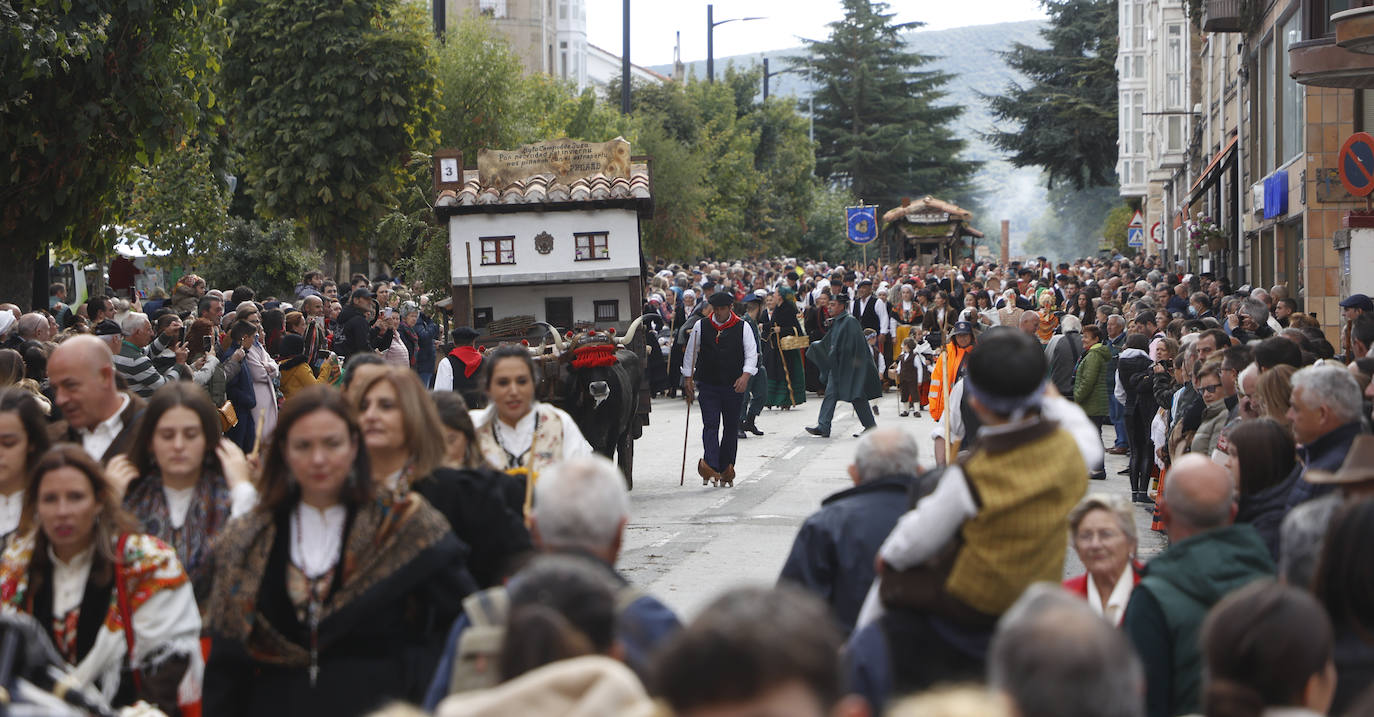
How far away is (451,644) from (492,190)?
14.5m

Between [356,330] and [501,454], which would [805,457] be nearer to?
[356,330]

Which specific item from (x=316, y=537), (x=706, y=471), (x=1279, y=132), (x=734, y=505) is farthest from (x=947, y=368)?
(x=1279, y=132)

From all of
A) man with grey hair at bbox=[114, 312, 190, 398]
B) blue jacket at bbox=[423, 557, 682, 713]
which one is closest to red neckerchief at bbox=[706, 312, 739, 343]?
man with grey hair at bbox=[114, 312, 190, 398]

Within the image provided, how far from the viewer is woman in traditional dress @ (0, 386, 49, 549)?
5.49m

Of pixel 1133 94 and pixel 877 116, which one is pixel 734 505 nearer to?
pixel 1133 94

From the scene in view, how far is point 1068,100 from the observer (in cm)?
6469

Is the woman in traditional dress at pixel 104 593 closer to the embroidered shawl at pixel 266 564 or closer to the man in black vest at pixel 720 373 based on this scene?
the embroidered shawl at pixel 266 564

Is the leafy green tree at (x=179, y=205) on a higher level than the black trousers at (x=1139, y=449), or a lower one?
higher

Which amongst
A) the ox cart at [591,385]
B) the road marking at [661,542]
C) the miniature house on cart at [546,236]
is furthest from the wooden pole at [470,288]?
the road marking at [661,542]

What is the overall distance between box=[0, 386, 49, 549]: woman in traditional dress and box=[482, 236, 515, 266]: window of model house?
12.4m

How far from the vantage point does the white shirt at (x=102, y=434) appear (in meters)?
6.35

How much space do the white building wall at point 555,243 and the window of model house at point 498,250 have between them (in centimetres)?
4

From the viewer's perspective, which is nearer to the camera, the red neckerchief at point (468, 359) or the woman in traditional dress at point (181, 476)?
the woman in traditional dress at point (181, 476)

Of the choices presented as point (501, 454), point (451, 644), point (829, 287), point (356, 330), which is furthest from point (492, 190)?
point (451, 644)
